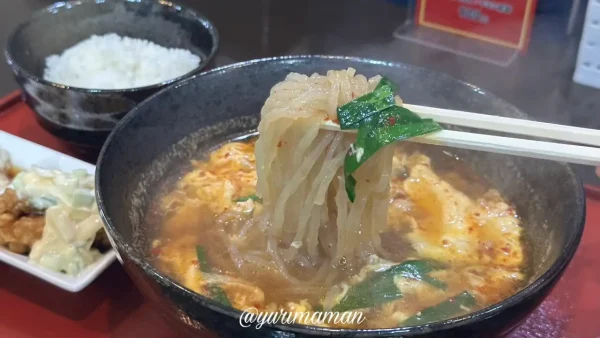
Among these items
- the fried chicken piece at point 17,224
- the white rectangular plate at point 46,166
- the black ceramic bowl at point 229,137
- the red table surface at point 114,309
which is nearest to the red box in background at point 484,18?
the black ceramic bowl at point 229,137

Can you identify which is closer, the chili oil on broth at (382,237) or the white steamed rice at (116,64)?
the chili oil on broth at (382,237)

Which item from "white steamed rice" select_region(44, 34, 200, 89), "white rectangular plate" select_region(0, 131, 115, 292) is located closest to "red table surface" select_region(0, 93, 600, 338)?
"white rectangular plate" select_region(0, 131, 115, 292)

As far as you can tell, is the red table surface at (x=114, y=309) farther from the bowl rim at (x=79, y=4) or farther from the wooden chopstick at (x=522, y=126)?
the bowl rim at (x=79, y=4)

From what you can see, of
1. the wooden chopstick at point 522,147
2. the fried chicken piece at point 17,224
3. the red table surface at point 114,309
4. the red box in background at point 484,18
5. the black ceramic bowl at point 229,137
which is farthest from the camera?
the red box in background at point 484,18

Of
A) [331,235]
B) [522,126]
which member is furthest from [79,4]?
[522,126]

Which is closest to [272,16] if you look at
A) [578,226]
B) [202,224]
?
[202,224]

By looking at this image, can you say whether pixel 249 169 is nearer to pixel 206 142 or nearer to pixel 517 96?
pixel 206 142

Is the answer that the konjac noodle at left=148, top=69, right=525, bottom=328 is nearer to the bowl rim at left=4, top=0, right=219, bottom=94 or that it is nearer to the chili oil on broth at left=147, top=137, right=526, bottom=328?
the chili oil on broth at left=147, top=137, right=526, bottom=328
